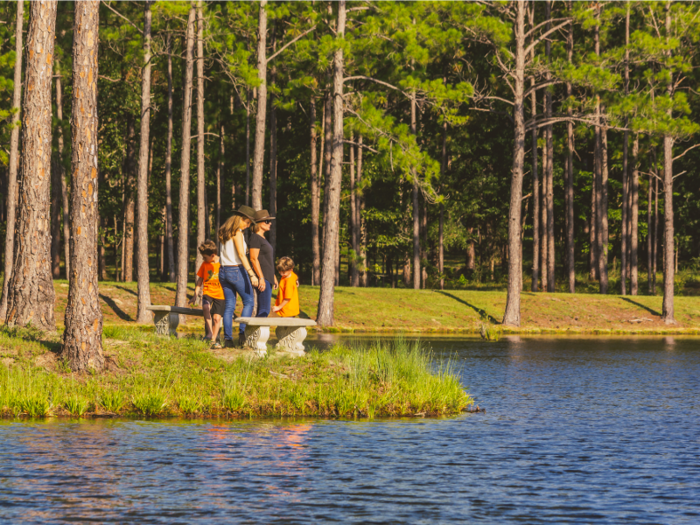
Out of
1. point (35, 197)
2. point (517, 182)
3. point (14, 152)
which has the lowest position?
point (35, 197)

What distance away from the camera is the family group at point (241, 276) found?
1368 cm

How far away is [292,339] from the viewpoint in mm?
13977

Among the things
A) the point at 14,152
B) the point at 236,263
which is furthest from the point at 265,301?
the point at 14,152

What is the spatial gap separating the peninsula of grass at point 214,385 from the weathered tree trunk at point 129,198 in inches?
1337

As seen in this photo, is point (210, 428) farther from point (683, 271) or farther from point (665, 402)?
point (683, 271)

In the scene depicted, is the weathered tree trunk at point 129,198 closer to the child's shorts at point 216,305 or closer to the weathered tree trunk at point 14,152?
the weathered tree trunk at point 14,152

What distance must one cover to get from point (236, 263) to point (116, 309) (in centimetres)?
1777

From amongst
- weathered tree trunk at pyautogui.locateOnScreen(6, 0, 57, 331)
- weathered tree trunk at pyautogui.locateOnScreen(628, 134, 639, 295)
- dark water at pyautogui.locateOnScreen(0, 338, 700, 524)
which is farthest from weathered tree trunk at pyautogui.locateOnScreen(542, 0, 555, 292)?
dark water at pyautogui.locateOnScreen(0, 338, 700, 524)

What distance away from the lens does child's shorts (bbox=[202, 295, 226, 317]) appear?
47.0 ft

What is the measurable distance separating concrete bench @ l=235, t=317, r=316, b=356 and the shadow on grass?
2844mm

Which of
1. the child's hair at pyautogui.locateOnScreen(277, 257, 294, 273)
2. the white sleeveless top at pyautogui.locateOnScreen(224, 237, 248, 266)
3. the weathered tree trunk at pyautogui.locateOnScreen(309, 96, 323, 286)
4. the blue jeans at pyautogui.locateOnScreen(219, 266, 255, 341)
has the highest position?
Answer: the weathered tree trunk at pyautogui.locateOnScreen(309, 96, 323, 286)

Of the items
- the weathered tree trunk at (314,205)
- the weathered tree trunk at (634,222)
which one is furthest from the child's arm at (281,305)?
the weathered tree trunk at (634,222)

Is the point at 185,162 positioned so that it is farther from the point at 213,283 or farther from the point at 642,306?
the point at 642,306

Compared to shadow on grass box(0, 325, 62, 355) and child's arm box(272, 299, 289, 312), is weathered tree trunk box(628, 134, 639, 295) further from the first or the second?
shadow on grass box(0, 325, 62, 355)
